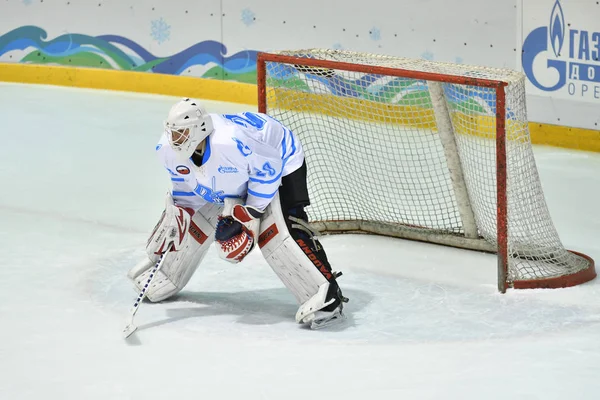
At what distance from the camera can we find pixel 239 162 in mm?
4180

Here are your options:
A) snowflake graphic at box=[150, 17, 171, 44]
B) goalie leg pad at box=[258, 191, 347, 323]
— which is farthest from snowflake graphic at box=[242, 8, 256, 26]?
goalie leg pad at box=[258, 191, 347, 323]

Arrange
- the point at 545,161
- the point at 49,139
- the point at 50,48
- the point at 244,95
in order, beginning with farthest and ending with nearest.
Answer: the point at 50,48 < the point at 244,95 < the point at 49,139 < the point at 545,161

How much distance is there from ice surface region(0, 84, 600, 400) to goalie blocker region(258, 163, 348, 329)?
0.32 feet

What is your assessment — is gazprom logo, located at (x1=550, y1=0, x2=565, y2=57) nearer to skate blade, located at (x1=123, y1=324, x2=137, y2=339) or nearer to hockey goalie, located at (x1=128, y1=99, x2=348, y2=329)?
hockey goalie, located at (x1=128, y1=99, x2=348, y2=329)

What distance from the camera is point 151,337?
428 centimetres

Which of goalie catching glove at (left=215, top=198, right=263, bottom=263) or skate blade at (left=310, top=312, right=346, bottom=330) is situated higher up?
goalie catching glove at (left=215, top=198, right=263, bottom=263)

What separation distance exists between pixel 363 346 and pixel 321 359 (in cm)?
20

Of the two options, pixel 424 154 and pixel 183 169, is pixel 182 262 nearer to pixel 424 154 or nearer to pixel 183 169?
pixel 183 169

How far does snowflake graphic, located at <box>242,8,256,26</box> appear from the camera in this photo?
27.7 ft

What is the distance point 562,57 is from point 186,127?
3.49 metres

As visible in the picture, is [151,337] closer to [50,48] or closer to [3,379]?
[3,379]

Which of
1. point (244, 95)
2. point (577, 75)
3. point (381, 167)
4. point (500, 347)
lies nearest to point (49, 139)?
point (244, 95)

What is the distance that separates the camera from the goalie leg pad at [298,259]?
4.36 metres

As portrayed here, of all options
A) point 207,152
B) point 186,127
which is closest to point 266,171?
point 207,152
